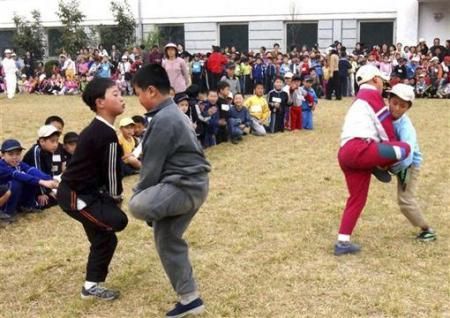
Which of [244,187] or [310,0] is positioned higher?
[310,0]

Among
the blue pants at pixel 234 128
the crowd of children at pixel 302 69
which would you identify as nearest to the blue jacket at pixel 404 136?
the blue pants at pixel 234 128

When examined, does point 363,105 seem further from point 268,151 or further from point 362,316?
point 268,151

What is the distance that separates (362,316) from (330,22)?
21017 millimetres

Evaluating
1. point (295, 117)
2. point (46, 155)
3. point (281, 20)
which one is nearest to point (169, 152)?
point (46, 155)

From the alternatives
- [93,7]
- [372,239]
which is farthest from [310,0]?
[372,239]

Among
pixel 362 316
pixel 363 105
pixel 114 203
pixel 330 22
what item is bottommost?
pixel 362 316

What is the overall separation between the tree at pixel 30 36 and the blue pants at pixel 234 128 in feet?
64.4

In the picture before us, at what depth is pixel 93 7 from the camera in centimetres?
2773

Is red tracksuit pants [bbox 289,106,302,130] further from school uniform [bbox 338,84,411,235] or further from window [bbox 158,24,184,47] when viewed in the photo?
window [bbox 158,24,184,47]

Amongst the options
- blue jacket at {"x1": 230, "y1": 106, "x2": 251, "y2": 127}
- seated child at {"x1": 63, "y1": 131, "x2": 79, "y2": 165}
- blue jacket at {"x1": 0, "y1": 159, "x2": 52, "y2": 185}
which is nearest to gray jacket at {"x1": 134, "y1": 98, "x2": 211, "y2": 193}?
blue jacket at {"x1": 0, "y1": 159, "x2": 52, "y2": 185}

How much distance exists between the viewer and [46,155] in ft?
20.9

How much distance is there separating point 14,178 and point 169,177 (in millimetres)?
2918

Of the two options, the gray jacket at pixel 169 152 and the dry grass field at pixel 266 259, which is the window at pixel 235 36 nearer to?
the dry grass field at pixel 266 259

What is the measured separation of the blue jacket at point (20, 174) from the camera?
573cm
